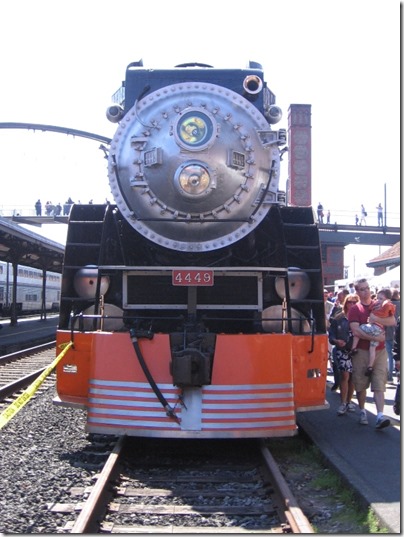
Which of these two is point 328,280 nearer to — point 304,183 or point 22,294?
point 304,183

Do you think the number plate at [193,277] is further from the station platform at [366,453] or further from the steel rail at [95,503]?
the station platform at [366,453]

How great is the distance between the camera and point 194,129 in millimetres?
5922

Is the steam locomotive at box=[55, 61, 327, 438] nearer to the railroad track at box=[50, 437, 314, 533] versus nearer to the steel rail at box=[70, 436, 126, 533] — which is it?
the railroad track at box=[50, 437, 314, 533]

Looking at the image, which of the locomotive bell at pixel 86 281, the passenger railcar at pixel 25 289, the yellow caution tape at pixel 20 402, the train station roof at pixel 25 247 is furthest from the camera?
the passenger railcar at pixel 25 289

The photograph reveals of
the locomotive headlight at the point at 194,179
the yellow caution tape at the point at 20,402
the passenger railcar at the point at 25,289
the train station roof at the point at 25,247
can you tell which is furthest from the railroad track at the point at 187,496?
the passenger railcar at the point at 25,289

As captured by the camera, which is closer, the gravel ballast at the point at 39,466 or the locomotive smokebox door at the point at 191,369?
the gravel ballast at the point at 39,466

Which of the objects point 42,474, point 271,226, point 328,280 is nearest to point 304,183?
point 328,280

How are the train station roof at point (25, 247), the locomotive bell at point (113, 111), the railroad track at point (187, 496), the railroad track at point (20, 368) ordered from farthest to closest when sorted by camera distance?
the train station roof at point (25, 247) < the railroad track at point (20, 368) < the locomotive bell at point (113, 111) < the railroad track at point (187, 496)

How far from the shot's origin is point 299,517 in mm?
4047

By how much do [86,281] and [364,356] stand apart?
3.10 metres

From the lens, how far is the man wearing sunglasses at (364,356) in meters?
6.93

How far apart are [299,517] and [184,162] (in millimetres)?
3231

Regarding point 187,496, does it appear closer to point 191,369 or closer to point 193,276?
point 191,369

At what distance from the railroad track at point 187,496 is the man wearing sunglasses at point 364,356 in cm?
155
